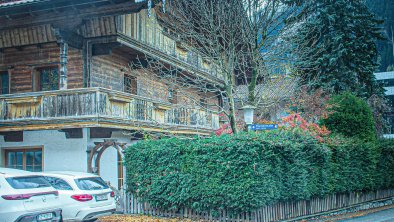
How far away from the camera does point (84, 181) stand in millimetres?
12930

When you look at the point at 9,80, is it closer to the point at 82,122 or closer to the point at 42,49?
the point at 42,49

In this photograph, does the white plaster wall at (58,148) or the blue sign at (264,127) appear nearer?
the blue sign at (264,127)

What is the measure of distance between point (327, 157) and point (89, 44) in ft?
34.7

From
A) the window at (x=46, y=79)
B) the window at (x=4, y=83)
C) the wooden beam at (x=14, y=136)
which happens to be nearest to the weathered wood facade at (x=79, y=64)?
the window at (x=46, y=79)

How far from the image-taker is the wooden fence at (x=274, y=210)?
1309 cm

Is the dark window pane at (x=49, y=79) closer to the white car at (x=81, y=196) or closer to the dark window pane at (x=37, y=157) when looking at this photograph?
the dark window pane at (x=37, y=157)

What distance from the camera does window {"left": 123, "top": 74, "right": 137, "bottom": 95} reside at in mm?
21156

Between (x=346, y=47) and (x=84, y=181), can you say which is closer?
(x=84, y=181)

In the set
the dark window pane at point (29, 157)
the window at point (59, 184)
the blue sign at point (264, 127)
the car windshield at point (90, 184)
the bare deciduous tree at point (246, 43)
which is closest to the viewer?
the window at point (59, 184)

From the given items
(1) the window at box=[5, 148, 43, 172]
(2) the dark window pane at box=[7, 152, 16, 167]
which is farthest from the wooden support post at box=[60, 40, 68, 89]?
(2) the dark window pane at box=[7, 152, 16, 167]

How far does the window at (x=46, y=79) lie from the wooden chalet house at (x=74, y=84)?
0.15 feet

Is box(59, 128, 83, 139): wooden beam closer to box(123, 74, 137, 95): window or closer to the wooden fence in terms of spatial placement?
the wooden fence

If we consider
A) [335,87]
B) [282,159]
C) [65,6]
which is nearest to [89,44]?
[65,6]

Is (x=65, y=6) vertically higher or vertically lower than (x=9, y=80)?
higher
